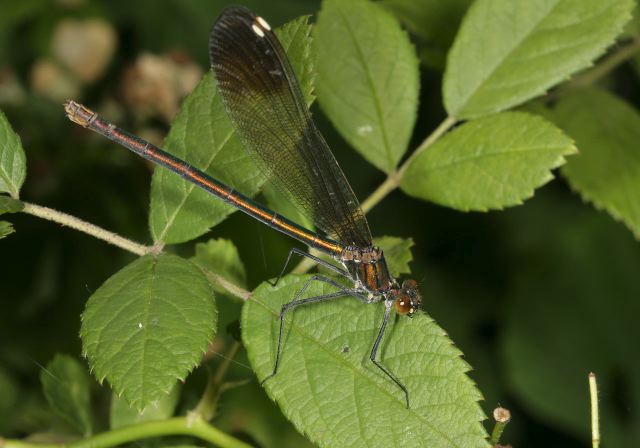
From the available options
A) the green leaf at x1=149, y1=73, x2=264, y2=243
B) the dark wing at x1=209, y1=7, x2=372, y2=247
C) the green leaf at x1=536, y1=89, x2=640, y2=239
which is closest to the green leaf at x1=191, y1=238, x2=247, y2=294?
the green leaf at x1=149, y1=73, x2=264, y2=243

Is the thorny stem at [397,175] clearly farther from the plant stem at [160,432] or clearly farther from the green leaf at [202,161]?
the plant stem at [160,432]

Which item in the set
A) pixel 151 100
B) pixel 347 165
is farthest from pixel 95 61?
pixel 347 165

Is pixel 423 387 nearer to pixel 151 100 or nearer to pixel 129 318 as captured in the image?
pixel 129 318


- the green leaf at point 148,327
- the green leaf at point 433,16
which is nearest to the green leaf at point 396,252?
the green leaf at point 148,327

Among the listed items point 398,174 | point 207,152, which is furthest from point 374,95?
point 207,152

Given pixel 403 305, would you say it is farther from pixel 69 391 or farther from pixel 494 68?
pixel 69 391
